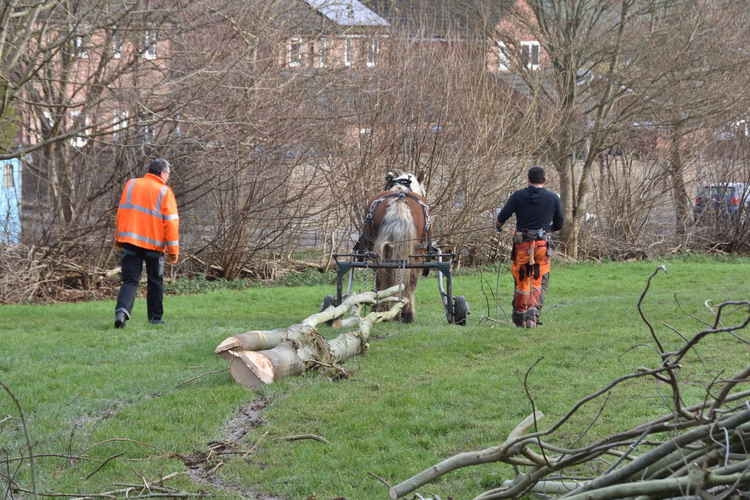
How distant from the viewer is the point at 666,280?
18.7 metres

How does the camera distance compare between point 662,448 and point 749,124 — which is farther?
point 749,124

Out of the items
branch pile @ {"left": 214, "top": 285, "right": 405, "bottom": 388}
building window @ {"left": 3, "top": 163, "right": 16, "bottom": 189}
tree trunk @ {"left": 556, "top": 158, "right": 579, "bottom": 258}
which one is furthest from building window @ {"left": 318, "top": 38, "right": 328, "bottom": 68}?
branch pile @ {"left": 214, "top": 285, "right": 405, "bottom": 388}

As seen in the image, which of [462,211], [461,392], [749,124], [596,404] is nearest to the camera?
[596,404]

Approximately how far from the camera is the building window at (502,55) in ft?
72.4

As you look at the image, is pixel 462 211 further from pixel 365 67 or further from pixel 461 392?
pixel 461 392

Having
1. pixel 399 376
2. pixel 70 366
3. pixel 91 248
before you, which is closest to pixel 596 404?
pixel 399 376

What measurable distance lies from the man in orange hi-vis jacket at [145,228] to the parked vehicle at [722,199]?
17795mm

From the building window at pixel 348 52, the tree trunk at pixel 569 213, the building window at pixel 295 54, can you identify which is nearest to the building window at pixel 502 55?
the tree trunk at pixel 569 213

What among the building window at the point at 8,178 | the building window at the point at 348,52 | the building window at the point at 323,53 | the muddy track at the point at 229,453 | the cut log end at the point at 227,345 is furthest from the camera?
the building window at the point at 348,52

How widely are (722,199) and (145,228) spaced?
18.5 meters

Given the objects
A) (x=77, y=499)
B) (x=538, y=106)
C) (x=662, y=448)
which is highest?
(x=538, y=106)

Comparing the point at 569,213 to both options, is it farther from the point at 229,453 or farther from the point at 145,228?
the point at 229,453

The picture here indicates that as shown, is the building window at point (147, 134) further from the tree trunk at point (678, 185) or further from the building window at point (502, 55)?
the tree trunk at point (678, 185)

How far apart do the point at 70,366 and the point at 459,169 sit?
39.2 ft
